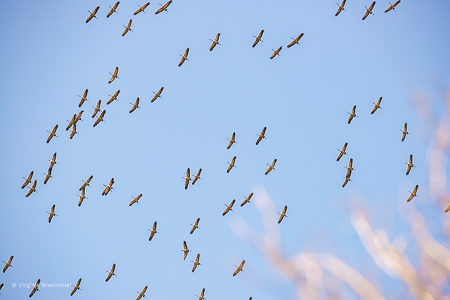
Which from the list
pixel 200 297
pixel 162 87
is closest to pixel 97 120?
pixel 162 87

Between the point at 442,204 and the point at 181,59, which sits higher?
the point at 181,59

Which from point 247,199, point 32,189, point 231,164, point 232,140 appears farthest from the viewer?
point 32,189

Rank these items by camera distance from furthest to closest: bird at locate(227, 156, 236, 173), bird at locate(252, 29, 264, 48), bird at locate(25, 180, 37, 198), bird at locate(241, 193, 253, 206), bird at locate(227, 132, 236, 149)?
bird at locate(25, 180, 37, 198) < bird at locate(227, 156, 236, 173) < bird at locate(227, 132, 236, 149) < bird at locate(252, 29, 264, 48) < bird at locate(241, 193, 253, 206)

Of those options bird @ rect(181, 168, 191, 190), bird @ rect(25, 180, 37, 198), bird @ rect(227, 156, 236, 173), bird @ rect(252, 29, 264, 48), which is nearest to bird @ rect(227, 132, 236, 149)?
bird @ rect(227, 156, 236, 173)

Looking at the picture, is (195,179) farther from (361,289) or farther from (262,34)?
(361,289)

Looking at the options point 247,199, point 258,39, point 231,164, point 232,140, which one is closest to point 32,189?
point 231,164

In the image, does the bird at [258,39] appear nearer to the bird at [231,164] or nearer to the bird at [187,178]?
the bird at [231,164]

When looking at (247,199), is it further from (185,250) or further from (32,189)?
(32,189)

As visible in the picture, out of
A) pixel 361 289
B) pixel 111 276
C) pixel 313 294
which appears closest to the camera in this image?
pixel 361 289

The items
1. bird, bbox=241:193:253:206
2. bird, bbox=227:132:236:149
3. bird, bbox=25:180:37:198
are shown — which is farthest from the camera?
bird, bbox=25:180:37:198

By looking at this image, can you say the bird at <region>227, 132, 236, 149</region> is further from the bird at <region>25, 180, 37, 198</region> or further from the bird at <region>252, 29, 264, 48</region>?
the bird at <region>25, 180, 37, 198</region>

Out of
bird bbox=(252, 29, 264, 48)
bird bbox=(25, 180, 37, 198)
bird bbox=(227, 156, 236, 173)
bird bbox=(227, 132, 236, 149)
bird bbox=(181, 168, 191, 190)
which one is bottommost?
bird bbox=(25, 180, 37, 198)
